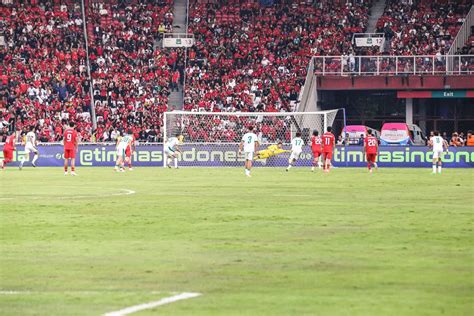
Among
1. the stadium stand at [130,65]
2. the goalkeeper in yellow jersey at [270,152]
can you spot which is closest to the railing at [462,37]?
the goalkeeper in yellow jersey at [270,152]

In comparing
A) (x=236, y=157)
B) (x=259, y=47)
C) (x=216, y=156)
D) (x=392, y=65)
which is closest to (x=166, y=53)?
(x=259, y=47)

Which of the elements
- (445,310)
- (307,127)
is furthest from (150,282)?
(307,127)

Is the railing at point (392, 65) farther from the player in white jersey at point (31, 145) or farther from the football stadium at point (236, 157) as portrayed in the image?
the player in white jersey at point (31, 145)

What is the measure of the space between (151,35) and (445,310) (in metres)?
66.0

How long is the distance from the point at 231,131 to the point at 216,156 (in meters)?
2.32

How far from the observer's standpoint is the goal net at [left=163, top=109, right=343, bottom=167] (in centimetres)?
6125

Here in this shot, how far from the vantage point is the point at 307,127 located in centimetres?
6462

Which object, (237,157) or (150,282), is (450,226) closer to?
(150,282)

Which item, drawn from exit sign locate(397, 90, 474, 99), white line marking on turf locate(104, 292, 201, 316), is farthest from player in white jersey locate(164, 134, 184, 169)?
white line marking on turf locate(104, 292, 201, 316)

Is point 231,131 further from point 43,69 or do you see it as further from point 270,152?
point 43,69

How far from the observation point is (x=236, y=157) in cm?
6094

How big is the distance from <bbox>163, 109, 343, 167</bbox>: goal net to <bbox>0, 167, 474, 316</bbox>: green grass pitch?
99.9ft

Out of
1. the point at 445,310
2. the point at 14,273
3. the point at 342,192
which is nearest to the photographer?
the point at 445,310

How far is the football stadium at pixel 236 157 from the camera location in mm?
13188
